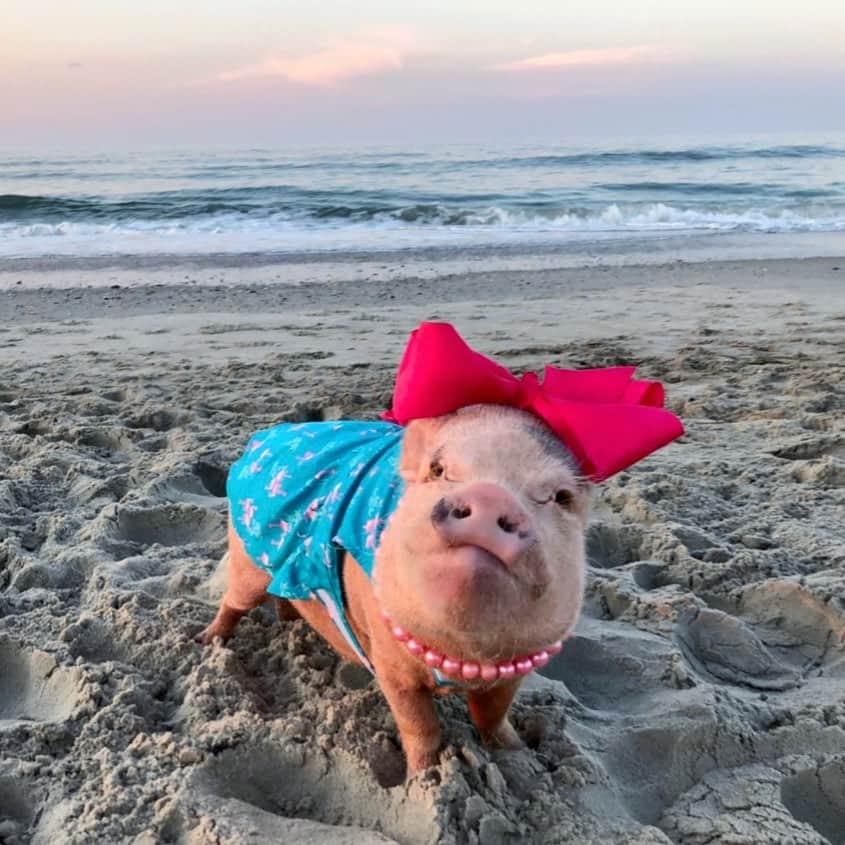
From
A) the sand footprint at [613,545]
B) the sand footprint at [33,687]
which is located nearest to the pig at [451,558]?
the sand footprint at [33,687]

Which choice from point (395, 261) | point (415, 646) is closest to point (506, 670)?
point (415, 646)

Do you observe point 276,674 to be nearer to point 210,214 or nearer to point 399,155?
point 210,214

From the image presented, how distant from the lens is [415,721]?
2043mm

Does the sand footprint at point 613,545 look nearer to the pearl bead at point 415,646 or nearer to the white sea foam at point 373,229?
the pearl bead at point 415,646

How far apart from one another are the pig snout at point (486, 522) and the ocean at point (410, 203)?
10.8 metres

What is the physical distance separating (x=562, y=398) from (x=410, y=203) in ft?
53.8

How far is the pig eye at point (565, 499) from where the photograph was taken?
5.13ft

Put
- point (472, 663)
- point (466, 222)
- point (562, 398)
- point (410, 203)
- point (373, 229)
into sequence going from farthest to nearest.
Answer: point (410, 203)
point (466, 222)
point (373, 229)
point (562, 398)
point (472, 663)

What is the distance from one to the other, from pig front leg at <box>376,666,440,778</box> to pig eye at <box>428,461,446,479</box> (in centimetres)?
61

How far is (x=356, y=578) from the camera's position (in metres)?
2.01

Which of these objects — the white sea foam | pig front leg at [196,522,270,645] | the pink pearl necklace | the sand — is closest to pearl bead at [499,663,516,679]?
the pink pearl necklace

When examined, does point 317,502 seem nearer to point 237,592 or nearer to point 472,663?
point 237,592

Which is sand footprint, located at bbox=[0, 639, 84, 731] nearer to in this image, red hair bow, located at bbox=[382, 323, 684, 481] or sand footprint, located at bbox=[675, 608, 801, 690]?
red hair bow, located at bbox=[382, 323, 684, 481]

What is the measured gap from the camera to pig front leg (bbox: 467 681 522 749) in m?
2.03
